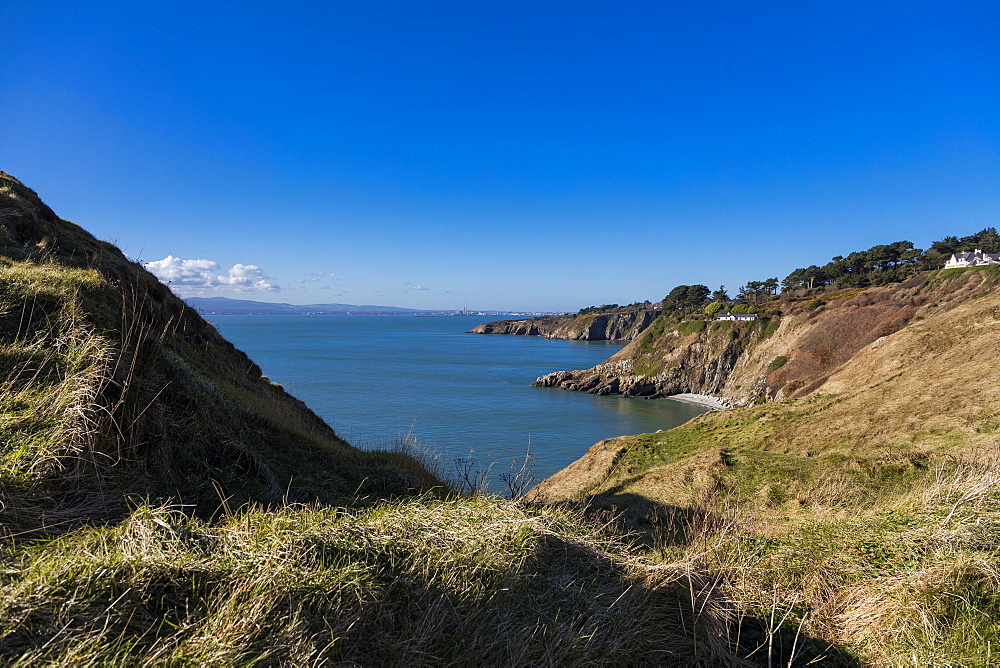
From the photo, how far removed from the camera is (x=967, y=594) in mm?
4430

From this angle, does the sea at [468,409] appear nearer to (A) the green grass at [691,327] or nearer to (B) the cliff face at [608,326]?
(A) the green grass at [691,327]

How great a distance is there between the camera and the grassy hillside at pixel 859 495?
4461mm

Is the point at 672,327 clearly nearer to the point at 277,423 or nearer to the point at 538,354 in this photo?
the point at 538,354

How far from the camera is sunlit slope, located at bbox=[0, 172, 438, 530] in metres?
4.14

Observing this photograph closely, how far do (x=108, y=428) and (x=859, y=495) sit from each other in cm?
1262

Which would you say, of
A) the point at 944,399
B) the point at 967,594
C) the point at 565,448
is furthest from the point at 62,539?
the point at 565,448

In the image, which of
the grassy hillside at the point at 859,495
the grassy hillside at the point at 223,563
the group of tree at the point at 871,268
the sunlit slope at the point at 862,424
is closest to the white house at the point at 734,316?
the group of tree at the point at 871,268

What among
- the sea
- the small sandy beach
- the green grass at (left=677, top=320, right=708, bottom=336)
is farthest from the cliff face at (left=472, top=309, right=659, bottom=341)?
the small sandy beach

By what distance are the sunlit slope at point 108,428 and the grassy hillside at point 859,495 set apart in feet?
17.9

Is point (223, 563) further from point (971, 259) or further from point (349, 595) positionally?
point (971, 259)

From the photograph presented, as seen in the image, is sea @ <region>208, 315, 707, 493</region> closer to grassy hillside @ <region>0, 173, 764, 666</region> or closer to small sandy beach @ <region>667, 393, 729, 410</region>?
small sandy beach @ <region>667, 393, 729, 410</region>

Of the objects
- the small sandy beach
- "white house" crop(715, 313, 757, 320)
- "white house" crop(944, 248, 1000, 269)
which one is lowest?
the small sandy beach

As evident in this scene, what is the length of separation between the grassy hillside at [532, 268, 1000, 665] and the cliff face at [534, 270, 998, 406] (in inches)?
670

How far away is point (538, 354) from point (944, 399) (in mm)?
113795
